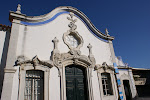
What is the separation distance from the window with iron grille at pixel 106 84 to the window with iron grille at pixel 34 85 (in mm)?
4440

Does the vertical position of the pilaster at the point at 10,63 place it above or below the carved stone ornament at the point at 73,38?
below

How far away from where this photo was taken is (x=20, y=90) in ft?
19.1

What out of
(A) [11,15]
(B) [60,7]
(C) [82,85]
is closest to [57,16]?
(B) [60,7]

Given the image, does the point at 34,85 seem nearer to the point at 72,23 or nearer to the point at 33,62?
the point at 33,62

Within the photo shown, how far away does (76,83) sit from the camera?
7.80 metres

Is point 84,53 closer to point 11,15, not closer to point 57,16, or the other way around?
point 57,16

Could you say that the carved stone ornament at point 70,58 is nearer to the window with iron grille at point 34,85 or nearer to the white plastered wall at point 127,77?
the window with iron grille at point 34,85

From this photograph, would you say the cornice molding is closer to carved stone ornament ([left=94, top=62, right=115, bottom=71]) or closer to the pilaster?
the pilaster

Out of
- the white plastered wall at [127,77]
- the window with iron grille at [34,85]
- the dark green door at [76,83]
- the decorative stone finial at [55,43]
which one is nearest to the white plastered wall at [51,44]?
the decorative stone finial at [55,43]

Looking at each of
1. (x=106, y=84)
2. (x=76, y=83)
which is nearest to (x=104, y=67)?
(x=106, y=84)

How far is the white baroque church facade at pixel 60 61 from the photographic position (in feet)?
20.5

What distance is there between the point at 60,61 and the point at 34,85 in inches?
76.8

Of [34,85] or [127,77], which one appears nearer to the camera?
[34,85]

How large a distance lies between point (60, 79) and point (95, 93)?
254 centimetres
